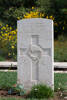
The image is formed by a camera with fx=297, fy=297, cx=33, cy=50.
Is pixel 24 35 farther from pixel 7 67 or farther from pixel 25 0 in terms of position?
pixel 25 0

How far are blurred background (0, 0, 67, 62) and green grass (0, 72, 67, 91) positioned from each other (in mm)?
2639

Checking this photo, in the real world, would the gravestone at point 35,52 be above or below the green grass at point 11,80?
above

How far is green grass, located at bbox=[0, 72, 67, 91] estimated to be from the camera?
669 cm

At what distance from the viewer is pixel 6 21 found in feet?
51.0

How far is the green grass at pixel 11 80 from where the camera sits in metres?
6.69

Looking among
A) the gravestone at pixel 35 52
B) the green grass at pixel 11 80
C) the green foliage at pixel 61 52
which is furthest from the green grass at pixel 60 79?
the green foliage at pixel 61 52

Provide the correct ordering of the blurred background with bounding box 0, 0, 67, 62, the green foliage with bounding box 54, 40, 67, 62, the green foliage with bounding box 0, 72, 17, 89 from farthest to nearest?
the blurred background with bounding box 0, 0, 67, 62 → the green foliage with bounding box 54, 40, 67, 62 → the green foliage with bounding box 0, 72, 17, 89

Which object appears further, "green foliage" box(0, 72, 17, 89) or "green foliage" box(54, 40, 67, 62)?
"green foliage" box(54, 40, 67, 62)

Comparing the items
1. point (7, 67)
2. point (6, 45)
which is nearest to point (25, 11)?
point (6, 45)

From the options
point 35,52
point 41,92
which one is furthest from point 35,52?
point 41,92

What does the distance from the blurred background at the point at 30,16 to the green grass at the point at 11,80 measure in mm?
2639

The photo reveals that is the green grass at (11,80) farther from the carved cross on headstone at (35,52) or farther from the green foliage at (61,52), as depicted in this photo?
the green foliage at (61,52)

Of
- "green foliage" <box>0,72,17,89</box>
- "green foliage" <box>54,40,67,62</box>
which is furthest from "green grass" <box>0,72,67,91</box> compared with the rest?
"green foliage" <box>54,40,67,62</box>

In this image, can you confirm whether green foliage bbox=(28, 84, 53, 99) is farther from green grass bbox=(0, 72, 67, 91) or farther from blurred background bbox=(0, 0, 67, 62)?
blurred background bbox=(0, 0, 67, 62)
